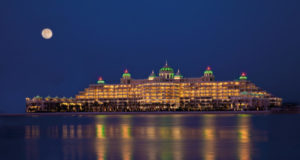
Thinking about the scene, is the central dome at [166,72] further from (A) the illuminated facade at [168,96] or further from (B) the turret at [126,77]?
(B) the turret at [126,77]

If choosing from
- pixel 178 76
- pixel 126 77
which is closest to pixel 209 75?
pixel 178 76

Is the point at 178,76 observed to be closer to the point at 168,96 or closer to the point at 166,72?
the point at 166,72

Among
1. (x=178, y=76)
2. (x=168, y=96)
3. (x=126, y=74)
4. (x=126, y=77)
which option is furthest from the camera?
(x=126, y=74)

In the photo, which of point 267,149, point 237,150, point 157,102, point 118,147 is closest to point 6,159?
point 118,147

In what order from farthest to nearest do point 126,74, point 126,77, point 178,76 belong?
1. point 126,74
2. point 126,77
3. point 178,76

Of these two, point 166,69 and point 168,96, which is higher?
point 166,69

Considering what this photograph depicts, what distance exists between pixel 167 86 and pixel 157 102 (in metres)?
6.56

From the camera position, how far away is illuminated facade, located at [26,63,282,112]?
142 meters

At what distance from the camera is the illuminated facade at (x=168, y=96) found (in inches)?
5600

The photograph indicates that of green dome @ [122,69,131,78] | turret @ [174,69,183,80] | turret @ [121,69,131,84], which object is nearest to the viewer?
turret @ [174,69,183,80]

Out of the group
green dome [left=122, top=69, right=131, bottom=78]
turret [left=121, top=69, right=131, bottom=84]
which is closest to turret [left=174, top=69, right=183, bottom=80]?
turret [left=121, top=69, right=131, bottom=84]

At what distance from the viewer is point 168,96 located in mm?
150125

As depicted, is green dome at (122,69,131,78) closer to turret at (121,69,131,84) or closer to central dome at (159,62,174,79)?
turret at (121,69,131,84)

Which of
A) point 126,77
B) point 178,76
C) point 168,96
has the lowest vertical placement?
point 168,96
